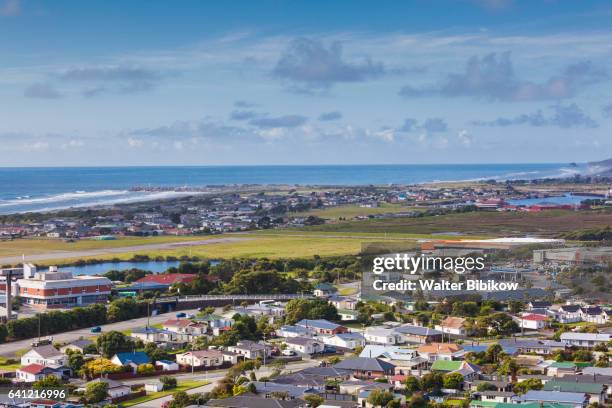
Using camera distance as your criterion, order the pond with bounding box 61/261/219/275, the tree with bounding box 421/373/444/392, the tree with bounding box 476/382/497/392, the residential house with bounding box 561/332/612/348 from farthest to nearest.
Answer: the pond with bounding box 61/261/219/275, the residential house with bounding box 561/332/612/348, the tree with bounding box 421/373/444/392, the tree with bounding box 476/382/497/392

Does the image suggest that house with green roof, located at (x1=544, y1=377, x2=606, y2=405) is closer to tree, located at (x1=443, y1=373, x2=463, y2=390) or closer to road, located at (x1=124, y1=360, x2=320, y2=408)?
tree, located at (x1=443, y1=373, x2=463, y2=390)

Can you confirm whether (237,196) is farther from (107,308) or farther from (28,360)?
(28,360)

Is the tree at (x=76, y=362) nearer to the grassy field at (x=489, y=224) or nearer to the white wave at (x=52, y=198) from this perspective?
the grassy field at (x=489, y=224)

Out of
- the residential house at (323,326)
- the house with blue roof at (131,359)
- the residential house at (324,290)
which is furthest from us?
the residential house at (324,290)

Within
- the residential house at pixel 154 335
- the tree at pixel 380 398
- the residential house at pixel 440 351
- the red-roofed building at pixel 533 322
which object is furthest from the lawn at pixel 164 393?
the red-roofed building at pixel 533 322

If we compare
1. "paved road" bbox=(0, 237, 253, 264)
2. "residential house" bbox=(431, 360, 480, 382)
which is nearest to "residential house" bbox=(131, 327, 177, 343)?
"residential house" bbox=(431, 360, 480, 382)

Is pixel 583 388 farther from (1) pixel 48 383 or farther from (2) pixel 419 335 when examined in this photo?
(1) pixel 48 383
